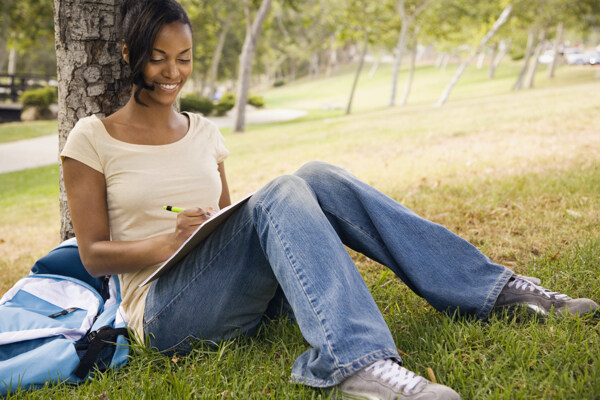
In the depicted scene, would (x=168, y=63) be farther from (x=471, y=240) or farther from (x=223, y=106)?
(x=223, y=106)

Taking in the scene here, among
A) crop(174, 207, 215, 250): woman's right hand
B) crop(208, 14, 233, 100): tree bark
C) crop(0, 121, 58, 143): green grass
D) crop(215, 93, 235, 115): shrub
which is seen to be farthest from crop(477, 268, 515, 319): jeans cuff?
crop(208, 14, 233, 100): tree bark

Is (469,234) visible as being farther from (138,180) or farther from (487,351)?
(138,180)

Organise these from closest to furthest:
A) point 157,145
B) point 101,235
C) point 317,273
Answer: point 317,273 < point 101,235 < point 157,145

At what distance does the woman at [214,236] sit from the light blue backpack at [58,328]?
5.5 inches

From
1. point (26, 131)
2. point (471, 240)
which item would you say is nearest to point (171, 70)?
point (471, 240)

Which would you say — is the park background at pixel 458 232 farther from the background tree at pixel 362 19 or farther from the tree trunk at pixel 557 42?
the tree trunk at pixel 557 42

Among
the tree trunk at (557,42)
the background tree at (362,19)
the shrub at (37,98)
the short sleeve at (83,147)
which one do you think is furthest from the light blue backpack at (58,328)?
the tree trunk at (557,42)

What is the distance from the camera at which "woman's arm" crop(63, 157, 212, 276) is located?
207 centimetres

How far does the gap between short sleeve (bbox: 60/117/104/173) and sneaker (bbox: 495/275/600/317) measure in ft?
5.58

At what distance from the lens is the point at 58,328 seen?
206cm

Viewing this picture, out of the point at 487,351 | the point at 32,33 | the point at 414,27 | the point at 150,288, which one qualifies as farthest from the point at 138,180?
the point at 414,27

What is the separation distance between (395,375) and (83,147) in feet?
4.74

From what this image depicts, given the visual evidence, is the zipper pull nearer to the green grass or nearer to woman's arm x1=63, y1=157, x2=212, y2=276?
woman's arm x1=63, y1=157, x2=212, y2=276

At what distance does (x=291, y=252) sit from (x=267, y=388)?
20.1 inches
